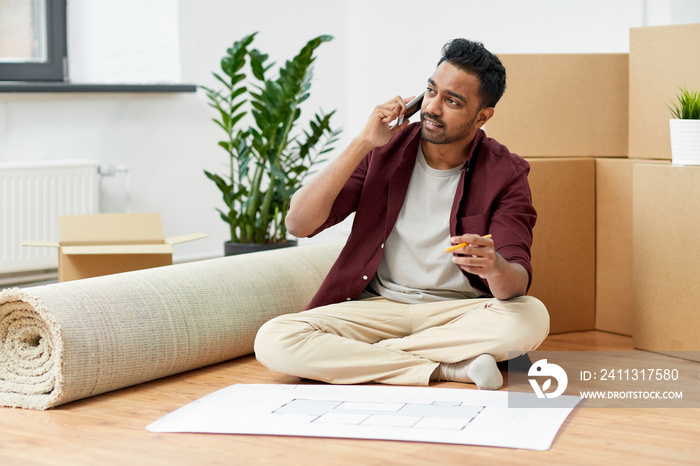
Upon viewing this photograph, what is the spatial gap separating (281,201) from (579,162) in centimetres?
122

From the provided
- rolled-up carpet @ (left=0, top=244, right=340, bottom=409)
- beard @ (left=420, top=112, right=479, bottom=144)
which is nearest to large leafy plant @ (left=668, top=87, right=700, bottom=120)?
beard @ (left=420, top=112, right=479, bottom=144)

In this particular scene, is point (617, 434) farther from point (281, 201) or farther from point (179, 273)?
point (281, 201)

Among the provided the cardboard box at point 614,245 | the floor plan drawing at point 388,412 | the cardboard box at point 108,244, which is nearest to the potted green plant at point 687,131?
the cardboard box at point 614,245

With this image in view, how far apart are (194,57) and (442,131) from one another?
7.35 feet

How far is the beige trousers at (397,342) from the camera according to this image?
87.0 inches

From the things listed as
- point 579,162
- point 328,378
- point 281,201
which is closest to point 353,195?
point 328,378

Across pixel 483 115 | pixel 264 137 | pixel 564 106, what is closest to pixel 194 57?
pixel 264 137

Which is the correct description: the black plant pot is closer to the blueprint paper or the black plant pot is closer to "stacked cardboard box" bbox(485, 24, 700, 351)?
"stacked cardboard box" bbox(485, 24, 700, 351)

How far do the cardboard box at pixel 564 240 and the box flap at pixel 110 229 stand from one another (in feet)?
4.02

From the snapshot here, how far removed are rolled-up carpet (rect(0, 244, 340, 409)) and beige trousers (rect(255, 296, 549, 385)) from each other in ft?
0.79

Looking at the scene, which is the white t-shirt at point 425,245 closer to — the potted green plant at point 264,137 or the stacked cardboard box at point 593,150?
the stacked cardboard box at point 593,150

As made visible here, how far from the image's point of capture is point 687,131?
2.53 meters

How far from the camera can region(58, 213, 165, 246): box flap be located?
2738 millimetres

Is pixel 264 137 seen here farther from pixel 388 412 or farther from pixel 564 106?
pixel 388 412
